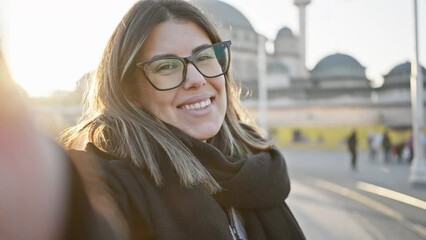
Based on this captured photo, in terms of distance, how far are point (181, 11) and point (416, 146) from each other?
1300cm

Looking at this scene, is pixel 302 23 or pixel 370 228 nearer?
pixel 370 228

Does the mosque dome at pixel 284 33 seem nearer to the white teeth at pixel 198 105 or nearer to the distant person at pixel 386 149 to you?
the distant person at pixel 386 149

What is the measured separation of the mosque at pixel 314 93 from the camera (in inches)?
1516

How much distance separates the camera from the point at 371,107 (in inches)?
1746

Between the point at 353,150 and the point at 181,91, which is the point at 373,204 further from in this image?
the point at 353,150

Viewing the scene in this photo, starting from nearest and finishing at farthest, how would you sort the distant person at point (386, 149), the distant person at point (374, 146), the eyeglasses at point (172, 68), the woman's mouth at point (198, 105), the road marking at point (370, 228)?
the eyeglasses at point (172, 68) → the woman's mouth at point (198, 105) → the road marking at point (370, 228) → the distant person at point (386, 149) → the distant person at point (374, 146)

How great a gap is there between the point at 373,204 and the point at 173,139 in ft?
27.7

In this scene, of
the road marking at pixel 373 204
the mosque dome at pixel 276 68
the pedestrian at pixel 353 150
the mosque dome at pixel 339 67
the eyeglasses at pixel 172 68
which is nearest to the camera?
the eyeglasses at pixel 172 68

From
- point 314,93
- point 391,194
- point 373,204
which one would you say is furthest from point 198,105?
point 314,93

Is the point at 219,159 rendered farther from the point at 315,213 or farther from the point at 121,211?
the point at 315,213

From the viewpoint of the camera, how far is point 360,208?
365 inches

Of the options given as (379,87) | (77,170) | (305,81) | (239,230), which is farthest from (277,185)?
(305,81)

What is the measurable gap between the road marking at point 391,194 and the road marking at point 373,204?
44 cm

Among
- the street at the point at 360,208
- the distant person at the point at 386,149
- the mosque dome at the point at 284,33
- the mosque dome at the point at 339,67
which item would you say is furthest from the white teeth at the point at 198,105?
the mosque dome at the point at 284,33
